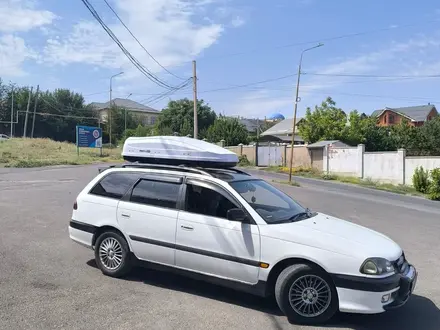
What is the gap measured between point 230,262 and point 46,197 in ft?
33.7

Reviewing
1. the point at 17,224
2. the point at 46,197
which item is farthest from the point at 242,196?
the point at 46,197

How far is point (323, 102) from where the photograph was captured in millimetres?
47031

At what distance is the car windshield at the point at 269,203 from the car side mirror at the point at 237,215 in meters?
0.23

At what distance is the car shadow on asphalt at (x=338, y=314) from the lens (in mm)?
4508

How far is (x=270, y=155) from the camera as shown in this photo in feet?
138

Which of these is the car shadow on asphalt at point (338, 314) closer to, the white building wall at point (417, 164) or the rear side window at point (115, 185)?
the rear side window at point (115, 185)

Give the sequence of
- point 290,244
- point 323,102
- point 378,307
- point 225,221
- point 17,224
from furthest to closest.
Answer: point 323,102
point 17,224
point 225,221
point 290,244
point 378,307

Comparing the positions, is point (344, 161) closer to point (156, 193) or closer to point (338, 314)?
point (156, 193)

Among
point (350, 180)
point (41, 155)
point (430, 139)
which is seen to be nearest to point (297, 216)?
point (350, 180)

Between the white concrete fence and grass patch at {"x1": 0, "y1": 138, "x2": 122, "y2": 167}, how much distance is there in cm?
1999

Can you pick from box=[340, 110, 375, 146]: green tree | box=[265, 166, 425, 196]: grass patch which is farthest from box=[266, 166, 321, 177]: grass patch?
box=[340, 110, 375, 146]: green tree

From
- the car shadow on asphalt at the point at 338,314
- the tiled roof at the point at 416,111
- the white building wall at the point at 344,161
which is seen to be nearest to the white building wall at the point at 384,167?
the white building wall at the point at 344,161

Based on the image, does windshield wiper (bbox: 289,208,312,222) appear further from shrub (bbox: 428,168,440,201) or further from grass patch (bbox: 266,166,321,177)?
grass patch (bbox: 266,166,321,177)

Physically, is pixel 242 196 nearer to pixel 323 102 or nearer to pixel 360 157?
pixel 360 157
